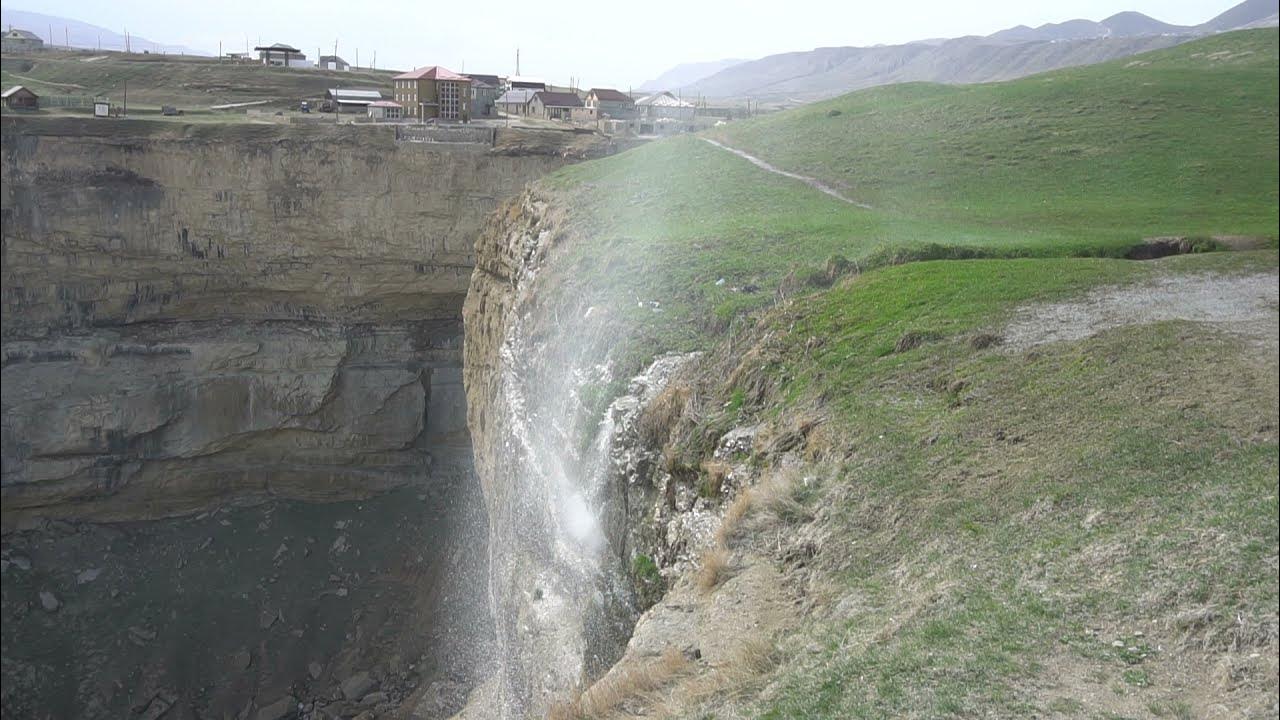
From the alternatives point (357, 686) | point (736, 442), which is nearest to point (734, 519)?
point (736, 442)

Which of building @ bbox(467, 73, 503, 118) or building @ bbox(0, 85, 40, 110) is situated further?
building @ bbox(467, 73, 503, 118)

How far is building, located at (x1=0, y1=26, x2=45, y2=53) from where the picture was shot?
22.0 metres

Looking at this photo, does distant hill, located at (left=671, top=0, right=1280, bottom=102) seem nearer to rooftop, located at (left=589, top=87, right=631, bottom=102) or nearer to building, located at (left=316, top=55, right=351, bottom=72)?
rooftop, located at (left=589, top=87, right=631, bottom=102)

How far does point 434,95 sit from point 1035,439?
36.9 m

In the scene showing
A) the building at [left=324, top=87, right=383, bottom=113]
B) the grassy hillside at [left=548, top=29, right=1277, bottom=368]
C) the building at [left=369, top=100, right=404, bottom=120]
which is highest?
the building at [left=324, top=87, right=383, bottom=113]

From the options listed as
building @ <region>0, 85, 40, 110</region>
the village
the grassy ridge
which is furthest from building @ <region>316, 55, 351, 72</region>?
the grassy ridge

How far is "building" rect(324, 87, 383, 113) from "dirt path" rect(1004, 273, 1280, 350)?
118 feet

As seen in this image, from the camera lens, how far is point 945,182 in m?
13.2

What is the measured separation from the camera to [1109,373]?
796 cm

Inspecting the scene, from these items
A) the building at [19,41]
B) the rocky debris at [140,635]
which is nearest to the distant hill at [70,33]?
the building at [19,41]

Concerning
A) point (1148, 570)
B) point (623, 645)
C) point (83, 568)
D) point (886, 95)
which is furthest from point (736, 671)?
point (83, 568)

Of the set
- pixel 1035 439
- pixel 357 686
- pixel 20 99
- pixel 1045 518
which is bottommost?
pixel 357 686

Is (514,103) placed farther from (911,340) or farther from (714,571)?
(714,571)

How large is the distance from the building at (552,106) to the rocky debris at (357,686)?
97.8 feet
